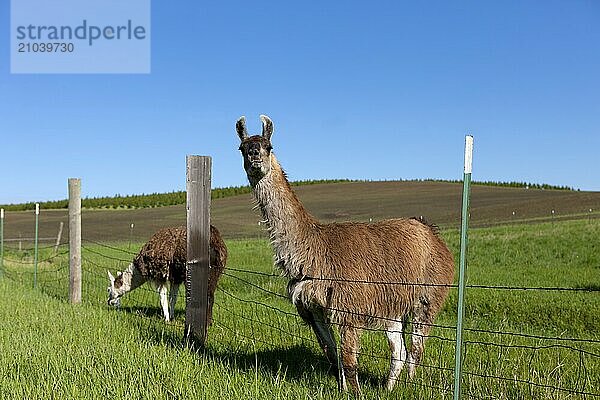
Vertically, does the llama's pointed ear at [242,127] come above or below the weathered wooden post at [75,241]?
above

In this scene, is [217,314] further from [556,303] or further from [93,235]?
[93,235]

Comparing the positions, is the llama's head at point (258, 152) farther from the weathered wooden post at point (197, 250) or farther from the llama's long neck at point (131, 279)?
the llama's long neck at point (131, 279)

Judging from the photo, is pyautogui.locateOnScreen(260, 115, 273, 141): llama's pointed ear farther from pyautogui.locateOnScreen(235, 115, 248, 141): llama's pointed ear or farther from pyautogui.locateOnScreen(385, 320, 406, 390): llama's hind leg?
pyautogui.locateOnScreen(385, 320, 406, 390): llama's hind leg

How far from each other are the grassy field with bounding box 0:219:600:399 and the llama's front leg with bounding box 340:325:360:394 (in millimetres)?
177

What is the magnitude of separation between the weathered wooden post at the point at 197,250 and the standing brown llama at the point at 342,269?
1.27 meters

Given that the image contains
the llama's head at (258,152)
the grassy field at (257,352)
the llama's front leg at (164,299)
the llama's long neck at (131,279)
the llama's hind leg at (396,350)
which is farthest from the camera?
the llama's long neck at (131,279)

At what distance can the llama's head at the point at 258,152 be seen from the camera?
613 centimetres

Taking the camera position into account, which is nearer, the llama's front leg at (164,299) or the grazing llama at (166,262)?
the llama's front leg at (164,299)

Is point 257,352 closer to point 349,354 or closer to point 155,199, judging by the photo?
point 349,354

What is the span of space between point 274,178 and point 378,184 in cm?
5807

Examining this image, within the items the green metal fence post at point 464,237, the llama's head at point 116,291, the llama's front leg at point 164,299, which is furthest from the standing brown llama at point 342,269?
the llama's head at point 116,291

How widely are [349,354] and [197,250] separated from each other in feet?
7.94

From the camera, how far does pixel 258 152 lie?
6.14 metres

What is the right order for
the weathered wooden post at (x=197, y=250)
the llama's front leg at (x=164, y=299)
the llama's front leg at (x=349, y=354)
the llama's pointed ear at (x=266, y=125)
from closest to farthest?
the llama's front leg at (x=349, y=354)
the llama's pointed ear at (x=266, y=125)
the weathered wooden post at (x=197, y=250)
the llama's front leg at (x=164, y=299)
